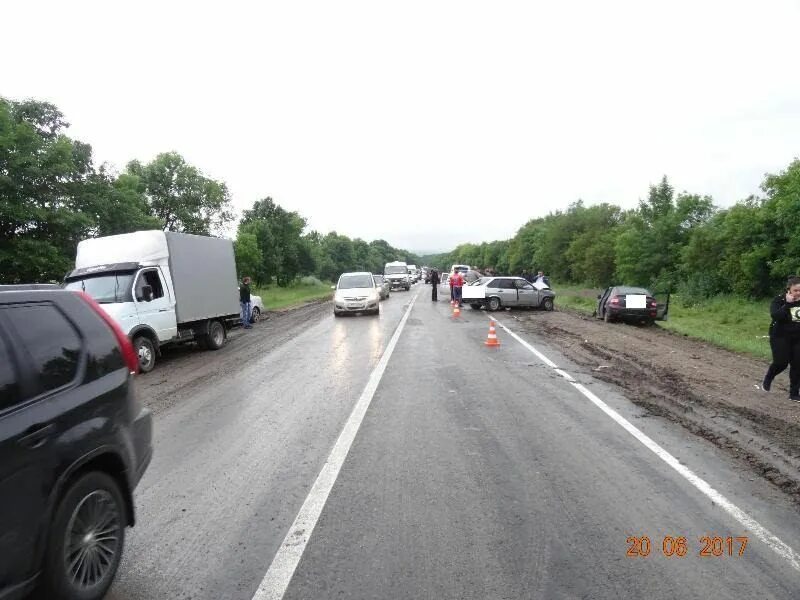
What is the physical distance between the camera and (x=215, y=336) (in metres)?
13.7

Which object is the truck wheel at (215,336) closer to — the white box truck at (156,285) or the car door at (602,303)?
the white box truck at (156,285)

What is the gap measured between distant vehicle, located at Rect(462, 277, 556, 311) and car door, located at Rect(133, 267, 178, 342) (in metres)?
14.6

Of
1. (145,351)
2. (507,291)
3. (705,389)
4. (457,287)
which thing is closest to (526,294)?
(507,291)

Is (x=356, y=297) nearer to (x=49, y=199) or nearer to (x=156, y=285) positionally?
(x=156, y=285)

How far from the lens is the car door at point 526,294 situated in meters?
24.0

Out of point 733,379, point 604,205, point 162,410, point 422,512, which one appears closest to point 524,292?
point 733,379

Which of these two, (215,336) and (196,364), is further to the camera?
(215,336)

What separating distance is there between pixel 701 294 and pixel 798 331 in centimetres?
2245

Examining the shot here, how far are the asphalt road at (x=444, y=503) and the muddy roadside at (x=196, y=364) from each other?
503 millimetres

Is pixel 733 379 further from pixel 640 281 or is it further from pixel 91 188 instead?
pixel 640 281

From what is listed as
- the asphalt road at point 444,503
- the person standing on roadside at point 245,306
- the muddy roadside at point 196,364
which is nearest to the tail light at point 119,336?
the asphalt road at point 444,503

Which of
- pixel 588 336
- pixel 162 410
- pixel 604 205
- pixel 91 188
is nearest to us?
pixel 162 410

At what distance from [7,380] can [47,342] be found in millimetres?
389

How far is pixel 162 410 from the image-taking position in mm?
7168
